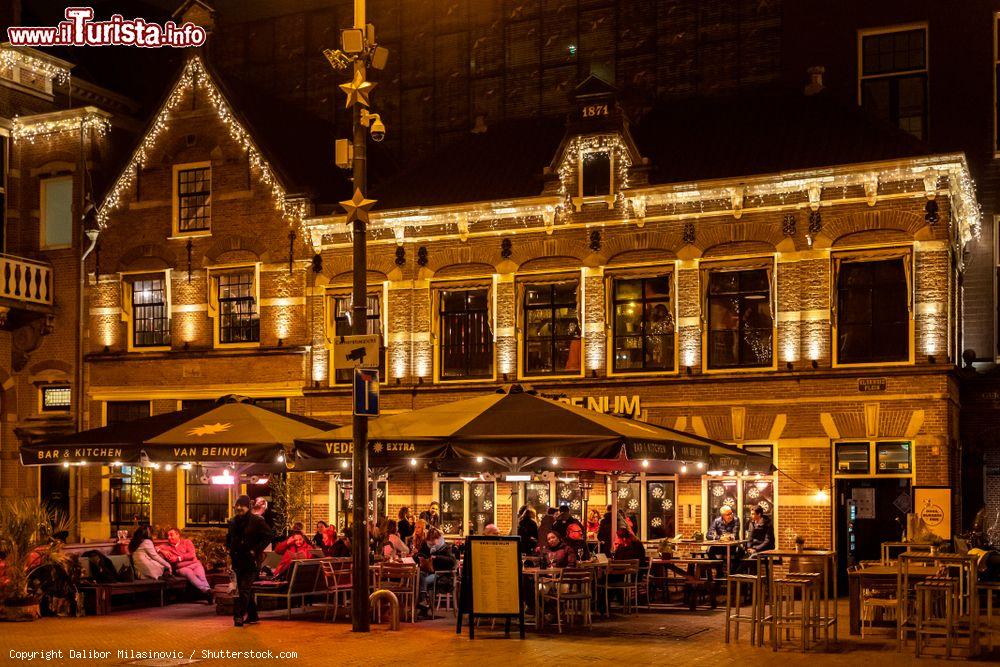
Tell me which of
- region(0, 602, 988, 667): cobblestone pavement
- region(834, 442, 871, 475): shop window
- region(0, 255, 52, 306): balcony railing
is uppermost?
region(0, 255, 52, 306): balcony railing

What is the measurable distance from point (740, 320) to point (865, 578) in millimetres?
9646

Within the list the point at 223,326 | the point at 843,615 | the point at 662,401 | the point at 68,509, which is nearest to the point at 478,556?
the point at 843,615

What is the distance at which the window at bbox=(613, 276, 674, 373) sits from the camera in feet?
86.0

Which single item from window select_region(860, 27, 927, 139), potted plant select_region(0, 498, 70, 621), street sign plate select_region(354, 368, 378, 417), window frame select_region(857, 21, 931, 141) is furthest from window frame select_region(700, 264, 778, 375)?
potted plant select_region(0, 498, 70, 621)

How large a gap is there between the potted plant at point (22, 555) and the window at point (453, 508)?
10121 mm

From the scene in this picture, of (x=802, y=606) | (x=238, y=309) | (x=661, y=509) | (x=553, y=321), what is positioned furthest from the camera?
(x=238, y=309)

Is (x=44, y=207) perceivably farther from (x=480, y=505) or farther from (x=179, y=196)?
(x=480, y=505)

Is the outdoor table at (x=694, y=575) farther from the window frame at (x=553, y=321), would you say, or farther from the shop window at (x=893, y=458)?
the window frame at (x=553, y=321)

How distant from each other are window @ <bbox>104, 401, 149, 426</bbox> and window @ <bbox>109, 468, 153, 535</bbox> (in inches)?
49.8

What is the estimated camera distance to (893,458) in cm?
2416

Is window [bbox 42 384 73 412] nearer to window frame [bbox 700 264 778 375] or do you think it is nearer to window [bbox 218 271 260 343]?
window [bbox 218 271 260 343]

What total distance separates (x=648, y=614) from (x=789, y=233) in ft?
28.1

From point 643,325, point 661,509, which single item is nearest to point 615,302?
point 643,325

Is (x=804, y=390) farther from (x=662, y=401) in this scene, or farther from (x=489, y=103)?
(x=489, y=103)
